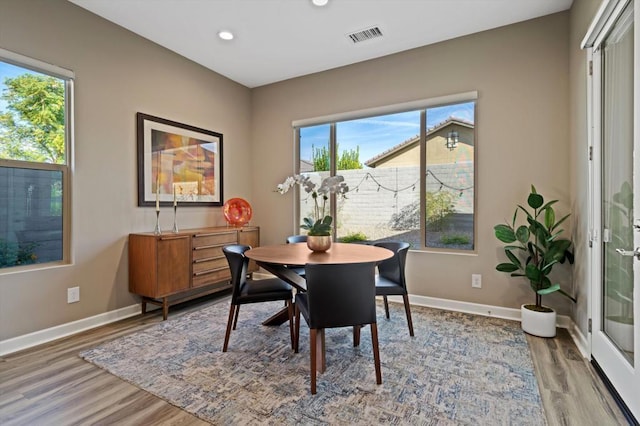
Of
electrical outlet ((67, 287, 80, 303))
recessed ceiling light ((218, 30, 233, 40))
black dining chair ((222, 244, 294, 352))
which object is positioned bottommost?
electrical outlet ((67, 287, 80, 303))

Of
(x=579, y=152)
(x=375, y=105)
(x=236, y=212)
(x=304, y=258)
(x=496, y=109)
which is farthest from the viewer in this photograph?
(x=236, y=212)

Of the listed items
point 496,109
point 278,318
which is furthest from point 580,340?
point 278,318

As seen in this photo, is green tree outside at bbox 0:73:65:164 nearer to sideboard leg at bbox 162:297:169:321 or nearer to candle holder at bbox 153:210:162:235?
candle holder at bbox 153:210:162:235

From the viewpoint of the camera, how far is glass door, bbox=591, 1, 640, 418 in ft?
5.48

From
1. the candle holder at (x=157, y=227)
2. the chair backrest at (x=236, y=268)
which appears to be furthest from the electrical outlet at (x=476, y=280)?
the candle holder at (x=157, y=227)

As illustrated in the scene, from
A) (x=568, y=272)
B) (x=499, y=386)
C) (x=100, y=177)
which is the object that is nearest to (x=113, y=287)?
(x=100, y=177)

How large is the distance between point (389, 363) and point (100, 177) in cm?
301

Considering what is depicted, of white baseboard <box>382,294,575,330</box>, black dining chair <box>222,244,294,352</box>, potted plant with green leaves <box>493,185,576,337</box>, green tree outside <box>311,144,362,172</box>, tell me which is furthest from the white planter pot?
green tree outside <box>311,144,362,172</box>

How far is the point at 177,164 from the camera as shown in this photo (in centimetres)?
367

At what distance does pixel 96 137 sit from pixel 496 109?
3.87 m

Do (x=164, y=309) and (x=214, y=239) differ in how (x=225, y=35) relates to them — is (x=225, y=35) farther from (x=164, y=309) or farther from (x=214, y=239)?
(x=164, y=309)

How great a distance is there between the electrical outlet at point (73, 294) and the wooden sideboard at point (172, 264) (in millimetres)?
460

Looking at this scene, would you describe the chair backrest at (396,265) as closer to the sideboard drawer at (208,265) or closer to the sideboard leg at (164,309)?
the sideboard drawer at (208,265)

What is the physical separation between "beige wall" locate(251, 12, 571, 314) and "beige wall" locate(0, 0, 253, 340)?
2.28 meters
